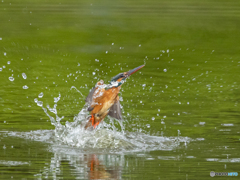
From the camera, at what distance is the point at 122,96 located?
32.9 feet

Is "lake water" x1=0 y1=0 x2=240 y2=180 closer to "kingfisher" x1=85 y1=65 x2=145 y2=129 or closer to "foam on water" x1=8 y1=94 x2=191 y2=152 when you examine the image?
"foam on water" x1=8 y1=94 x2=191 y2=152

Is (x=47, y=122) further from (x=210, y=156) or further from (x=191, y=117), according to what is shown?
(x=210, y=156)

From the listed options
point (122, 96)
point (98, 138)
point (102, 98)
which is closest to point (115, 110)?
point (102, 98)

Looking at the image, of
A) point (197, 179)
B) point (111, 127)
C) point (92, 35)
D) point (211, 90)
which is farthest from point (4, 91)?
point (92, 35)

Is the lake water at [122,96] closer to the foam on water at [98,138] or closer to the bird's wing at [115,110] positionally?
the foam on water at [98,138]

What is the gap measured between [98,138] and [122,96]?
2.71 m

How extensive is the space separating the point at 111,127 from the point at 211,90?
3.11 meters

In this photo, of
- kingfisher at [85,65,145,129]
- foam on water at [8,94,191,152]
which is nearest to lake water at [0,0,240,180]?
foam on water at [8,94,191,152]

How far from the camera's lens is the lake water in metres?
6.45

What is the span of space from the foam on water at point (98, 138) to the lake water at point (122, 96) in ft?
0.04

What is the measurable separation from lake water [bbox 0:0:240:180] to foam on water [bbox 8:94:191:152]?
0.04 feet

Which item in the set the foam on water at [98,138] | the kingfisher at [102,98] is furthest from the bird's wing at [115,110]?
the foam on water at [98,138]

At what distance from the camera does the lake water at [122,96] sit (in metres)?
6.45

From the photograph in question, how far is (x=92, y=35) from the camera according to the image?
18.8 meters
